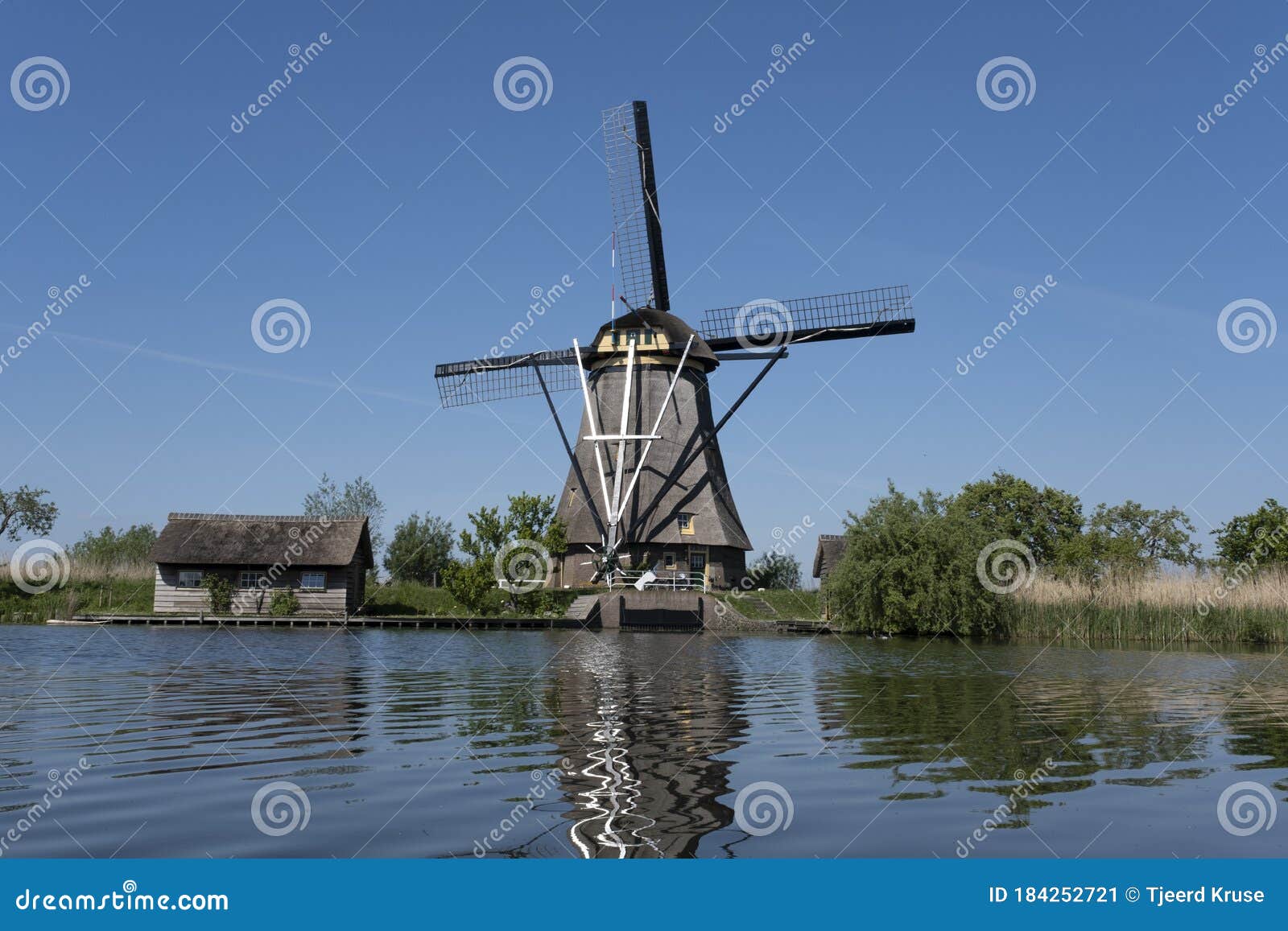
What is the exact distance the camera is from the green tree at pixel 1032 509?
209 feet

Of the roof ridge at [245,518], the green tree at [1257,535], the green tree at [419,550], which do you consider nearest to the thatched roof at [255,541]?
the roof ridge at [245,518]

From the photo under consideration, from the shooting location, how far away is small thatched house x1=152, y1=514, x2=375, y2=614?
4388cm

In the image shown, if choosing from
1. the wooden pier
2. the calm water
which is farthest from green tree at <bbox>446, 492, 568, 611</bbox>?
the calm water

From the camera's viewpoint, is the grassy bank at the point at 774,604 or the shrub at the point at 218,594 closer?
the grassy bank at the point at 774,604

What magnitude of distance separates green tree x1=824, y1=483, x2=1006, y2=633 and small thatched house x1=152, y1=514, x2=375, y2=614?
21.0 m

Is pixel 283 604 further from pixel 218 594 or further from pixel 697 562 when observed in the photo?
pixel 697 562

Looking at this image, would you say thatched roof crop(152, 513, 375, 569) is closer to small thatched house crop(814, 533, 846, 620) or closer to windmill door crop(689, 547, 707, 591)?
windmill door crop(689, 547, 707, 591)

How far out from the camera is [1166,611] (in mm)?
31109

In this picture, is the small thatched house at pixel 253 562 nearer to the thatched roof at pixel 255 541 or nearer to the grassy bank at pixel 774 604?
the thatched roof at pixel 255 541

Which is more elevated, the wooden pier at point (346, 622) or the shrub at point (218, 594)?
the shrub at point (218, 594)

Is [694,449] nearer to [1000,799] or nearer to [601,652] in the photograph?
[601,652]

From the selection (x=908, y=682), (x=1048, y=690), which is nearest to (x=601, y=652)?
(x=908, y=682)

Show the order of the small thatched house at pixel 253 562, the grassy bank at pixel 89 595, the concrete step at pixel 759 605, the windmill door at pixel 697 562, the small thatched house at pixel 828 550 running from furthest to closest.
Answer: the small thatched house at pixel 828 550 < the windmill door at pixel 697 562 < the small thatched house at pixel 253 562 < the concrete step at pixel 759 605 < the grassy bank at pixel 89 595

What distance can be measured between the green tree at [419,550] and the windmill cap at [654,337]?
91.8 ft
